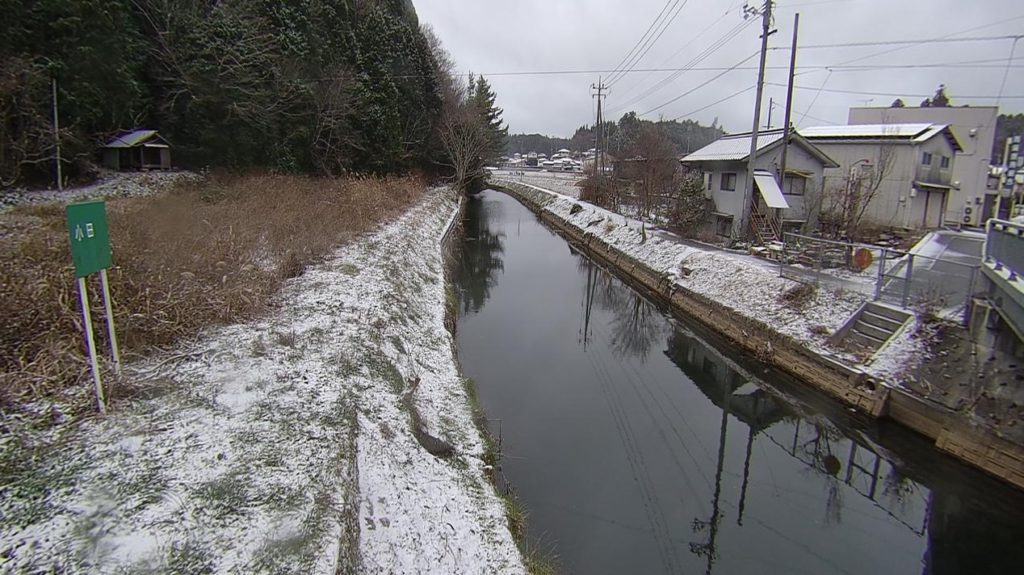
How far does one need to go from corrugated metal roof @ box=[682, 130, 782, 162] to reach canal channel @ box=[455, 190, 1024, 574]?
10.6 m

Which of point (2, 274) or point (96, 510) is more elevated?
point (2, 274)

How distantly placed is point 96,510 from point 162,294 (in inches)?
141

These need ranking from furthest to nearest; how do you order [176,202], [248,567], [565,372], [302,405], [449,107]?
[449,107]
[176,202]
[565,372]
[302,405]
[248,567]

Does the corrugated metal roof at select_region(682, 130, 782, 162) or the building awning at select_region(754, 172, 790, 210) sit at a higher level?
the corrugated metal roof at select_region(682, 130, 782, 162)

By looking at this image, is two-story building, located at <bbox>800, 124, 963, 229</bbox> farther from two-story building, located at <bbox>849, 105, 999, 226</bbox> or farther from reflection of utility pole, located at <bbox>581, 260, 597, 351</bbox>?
reflection of utility pole, located at <bbox>581, 260, 597, 351</bbox>

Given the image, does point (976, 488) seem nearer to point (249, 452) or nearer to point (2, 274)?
point (249, 452)

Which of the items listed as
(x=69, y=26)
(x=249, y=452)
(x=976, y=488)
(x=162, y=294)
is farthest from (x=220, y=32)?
(x=976, y=488)

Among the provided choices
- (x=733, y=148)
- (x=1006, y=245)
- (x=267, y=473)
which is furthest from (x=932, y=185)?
(x=267, y=473)

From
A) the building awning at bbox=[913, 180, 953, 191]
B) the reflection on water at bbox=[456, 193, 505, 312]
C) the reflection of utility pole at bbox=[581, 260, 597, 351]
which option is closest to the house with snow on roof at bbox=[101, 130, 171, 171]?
the reflection on water at bbox=[456, 193, 505, 312]

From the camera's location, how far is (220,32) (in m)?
18.3

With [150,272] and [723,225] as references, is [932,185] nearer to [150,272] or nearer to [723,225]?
[723,225]

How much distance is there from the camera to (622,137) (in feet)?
224

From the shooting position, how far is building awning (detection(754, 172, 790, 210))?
59.0ft

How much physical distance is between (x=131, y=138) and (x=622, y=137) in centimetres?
6093
